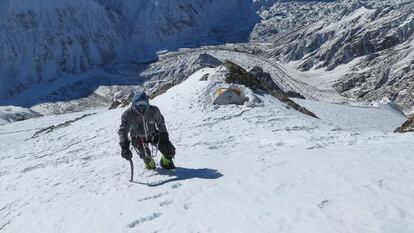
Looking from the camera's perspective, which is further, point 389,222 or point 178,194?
point 178,194

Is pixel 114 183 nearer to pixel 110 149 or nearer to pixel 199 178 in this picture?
pixel 199 178

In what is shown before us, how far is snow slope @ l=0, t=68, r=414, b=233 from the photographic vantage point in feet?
36.3

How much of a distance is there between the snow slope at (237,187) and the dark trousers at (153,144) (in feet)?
1.64

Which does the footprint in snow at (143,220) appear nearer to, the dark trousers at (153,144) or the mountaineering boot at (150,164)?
the dark trousers at (153,144)

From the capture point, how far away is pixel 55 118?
66000mm

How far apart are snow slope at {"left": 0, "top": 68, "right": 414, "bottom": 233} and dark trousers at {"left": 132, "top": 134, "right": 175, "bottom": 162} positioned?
501 millimetres

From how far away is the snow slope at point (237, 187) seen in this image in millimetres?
11078

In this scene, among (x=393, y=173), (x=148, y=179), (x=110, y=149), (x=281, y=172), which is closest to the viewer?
(x=393, y=173)

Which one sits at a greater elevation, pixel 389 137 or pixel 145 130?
pixel 145 130

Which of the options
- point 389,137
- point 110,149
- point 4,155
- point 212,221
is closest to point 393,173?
point 212,221

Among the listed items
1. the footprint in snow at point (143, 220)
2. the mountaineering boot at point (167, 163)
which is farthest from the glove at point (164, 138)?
the footprint in snow at point (143, 220)

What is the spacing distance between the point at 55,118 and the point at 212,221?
188 ft

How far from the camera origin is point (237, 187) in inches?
537

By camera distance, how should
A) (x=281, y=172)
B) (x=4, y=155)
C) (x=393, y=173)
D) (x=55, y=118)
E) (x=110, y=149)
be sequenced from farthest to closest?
(x=55, y=118) → (x=4, y=155) → (x=110, y=149) → (x=281, y=172) → (x=393, y=173)
